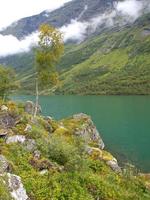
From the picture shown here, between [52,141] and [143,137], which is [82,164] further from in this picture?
[143,137]

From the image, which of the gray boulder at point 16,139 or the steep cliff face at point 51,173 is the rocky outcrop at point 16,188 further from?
the gray boulder at point 16,139

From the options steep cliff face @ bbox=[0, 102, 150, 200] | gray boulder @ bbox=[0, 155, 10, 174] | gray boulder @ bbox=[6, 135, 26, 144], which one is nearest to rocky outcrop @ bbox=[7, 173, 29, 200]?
steep cliff face @ bbox=[0, 102, 150, 200]

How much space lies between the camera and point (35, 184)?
31.2m

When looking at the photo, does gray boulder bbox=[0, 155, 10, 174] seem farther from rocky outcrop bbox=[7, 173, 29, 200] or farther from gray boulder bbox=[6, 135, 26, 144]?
gray boulder bbox=[6, 135, 26, 144]

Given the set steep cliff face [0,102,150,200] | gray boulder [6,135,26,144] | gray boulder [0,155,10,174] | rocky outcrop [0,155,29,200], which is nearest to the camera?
rocky outcrop [0,155,29,200]

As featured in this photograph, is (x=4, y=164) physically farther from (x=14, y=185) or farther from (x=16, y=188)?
(x=16, y=188)

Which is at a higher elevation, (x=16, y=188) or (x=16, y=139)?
(x=16, y=139)

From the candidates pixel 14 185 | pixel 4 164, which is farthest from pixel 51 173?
pixel 14 185

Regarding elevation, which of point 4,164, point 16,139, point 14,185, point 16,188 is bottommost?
point 16,188

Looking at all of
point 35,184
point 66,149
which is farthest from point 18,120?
point 35,184

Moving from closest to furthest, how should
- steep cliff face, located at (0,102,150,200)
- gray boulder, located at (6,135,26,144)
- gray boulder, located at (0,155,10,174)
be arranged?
steep cliff face, located at (0,102,150,200) → gray boulder, located at (0,155,10,174) → gray boulder, located at (6,135,26,144)

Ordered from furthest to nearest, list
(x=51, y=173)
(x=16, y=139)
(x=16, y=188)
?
(x=16, y=139)
(x=51, y=173)
(x=16, y=188)

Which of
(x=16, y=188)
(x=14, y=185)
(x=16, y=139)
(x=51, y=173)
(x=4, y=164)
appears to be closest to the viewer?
(x=16, y=188)

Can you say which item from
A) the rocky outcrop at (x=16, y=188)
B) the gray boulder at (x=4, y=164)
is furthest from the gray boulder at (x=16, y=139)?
the rocky outcrop at (x=16, y=188)
